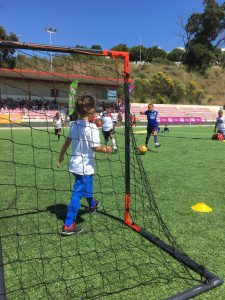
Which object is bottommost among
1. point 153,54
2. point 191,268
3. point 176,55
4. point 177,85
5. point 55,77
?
point 191,268

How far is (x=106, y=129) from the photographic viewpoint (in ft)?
39.8

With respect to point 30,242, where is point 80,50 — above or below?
above

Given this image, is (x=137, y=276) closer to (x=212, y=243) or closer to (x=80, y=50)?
(x=212, y=243)

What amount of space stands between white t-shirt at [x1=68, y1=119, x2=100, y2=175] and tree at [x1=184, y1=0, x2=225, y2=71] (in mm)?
66650

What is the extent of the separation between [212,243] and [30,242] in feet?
6.67

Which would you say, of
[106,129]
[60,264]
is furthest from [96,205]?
[106,129]

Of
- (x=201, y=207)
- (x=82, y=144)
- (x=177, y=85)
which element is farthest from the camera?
(x=177, y=85)

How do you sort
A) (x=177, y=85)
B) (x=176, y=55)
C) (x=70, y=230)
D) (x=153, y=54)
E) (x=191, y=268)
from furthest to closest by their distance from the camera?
(x=153, y=54) → (x=176, y=55) → (x=177, y=85) → (x=70, y=230) → (x=191, y=268)

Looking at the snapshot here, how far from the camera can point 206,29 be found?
70.2m

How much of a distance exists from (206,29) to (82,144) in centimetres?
7410

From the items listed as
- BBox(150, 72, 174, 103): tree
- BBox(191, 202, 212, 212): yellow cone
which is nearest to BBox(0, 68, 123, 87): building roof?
BBox(191, 202, 212, 212): yellow cone

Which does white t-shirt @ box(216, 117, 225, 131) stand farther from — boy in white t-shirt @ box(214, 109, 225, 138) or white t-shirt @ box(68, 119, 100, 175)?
white t-shirt @ box(68, 119, 100, 175)

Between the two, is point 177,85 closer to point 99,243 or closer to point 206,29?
point 206,29

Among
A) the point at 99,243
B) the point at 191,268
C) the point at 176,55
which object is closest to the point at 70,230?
the point at 99,243
